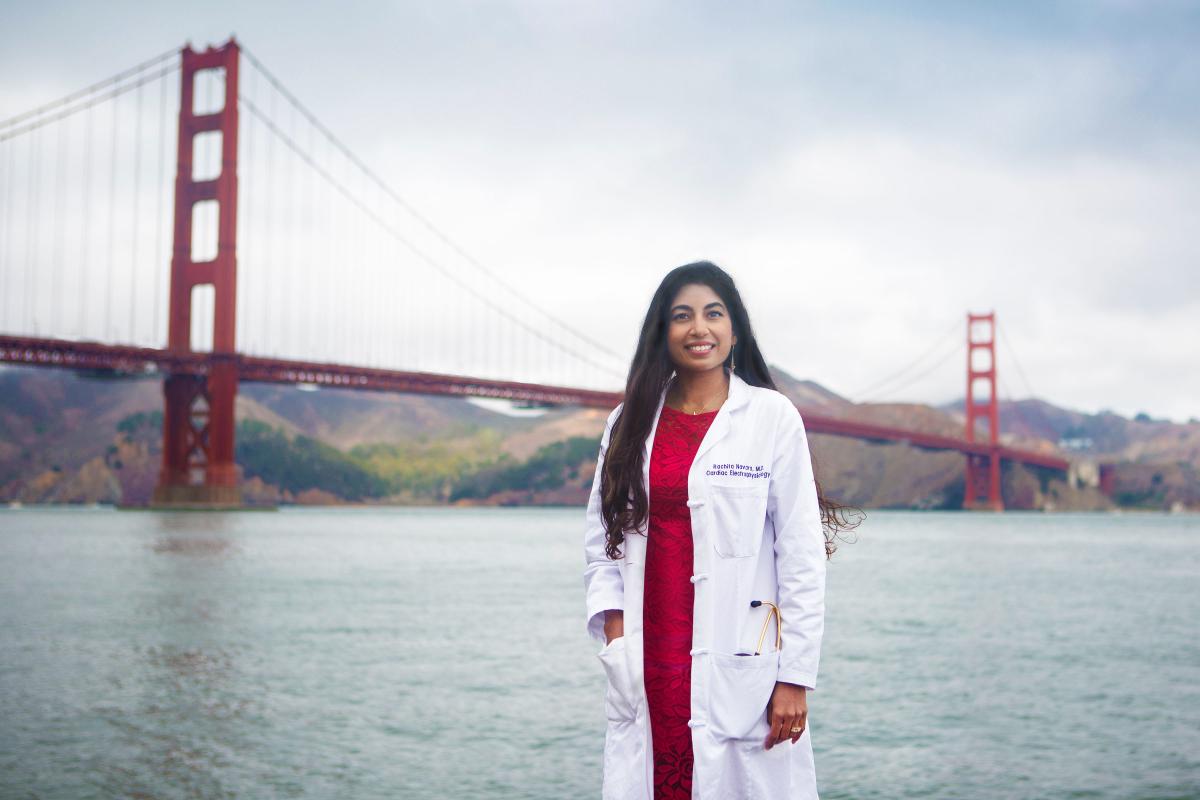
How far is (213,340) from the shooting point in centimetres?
3575

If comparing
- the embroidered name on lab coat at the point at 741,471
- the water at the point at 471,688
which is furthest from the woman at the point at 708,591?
the water at the point at 471,688

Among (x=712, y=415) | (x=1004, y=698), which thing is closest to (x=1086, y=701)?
(x=1004, y=698)

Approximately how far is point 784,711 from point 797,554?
239 millimetres

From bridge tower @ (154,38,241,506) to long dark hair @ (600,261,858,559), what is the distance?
34.3 metres

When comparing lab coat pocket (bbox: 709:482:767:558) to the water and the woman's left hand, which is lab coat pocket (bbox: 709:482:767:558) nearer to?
the woman's left hand

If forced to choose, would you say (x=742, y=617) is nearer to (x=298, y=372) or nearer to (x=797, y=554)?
(x=797, y=554)

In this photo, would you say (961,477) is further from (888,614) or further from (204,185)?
(888,614)

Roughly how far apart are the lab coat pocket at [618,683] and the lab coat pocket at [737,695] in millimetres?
132

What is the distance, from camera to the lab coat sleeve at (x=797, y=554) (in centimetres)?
199

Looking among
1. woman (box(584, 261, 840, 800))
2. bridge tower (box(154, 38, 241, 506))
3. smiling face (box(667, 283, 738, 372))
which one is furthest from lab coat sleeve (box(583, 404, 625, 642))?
bridge tower (box(154, 38, 241, 506))

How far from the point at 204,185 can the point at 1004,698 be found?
35.7 meters

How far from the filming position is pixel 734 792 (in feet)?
6.55

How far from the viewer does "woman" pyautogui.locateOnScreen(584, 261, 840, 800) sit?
1989 millimetres

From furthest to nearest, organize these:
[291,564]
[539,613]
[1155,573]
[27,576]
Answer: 1. [1155,573]
2. [291,564]
3. [27,576]
4. [539,613]
